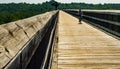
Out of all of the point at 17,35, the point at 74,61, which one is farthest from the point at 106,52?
the point at 17,35

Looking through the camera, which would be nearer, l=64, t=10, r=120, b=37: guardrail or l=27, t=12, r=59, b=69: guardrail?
l=27, t=12, r=59, b=69: guardrail

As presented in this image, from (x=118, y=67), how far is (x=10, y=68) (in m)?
2.78

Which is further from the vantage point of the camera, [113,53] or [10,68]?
[113,53]

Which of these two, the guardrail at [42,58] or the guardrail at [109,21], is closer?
the guardrail at [42,58]

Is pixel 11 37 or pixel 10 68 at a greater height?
pixel 11 37

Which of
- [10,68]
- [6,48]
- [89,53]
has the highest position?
[6,48]

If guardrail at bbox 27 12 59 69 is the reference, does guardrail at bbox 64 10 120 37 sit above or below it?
below

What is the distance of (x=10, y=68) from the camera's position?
1931 mm

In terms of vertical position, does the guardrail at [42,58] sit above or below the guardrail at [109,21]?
above

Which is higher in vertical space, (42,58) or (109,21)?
(42,58)

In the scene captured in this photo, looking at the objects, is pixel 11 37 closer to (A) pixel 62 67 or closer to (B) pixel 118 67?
(A) pixel 62 67

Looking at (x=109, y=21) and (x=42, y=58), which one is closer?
(x=42, y=58)

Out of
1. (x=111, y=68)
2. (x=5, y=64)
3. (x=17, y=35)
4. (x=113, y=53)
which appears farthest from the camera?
(x=113, y=53)

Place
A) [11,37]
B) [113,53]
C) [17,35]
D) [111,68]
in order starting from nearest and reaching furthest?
[11,37], [17,35], [111,68], [113,53]
